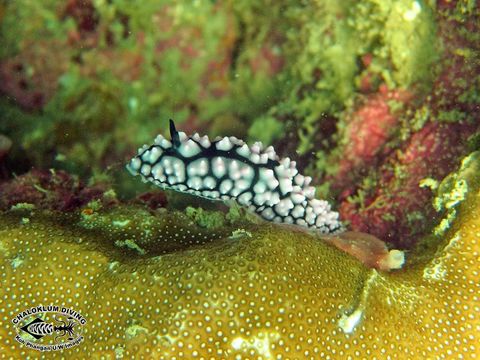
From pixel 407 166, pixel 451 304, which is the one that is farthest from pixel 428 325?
pixel 407 166

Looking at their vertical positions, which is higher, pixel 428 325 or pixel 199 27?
pixel 199 27

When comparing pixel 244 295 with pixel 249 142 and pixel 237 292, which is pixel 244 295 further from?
pixel 249 142

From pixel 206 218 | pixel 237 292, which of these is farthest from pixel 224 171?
pixel 237 292

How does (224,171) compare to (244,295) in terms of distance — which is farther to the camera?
(224,171)

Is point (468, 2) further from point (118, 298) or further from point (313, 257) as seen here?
point (118, 298)

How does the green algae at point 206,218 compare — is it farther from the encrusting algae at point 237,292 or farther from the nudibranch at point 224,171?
the nudibranch at point 224,171
